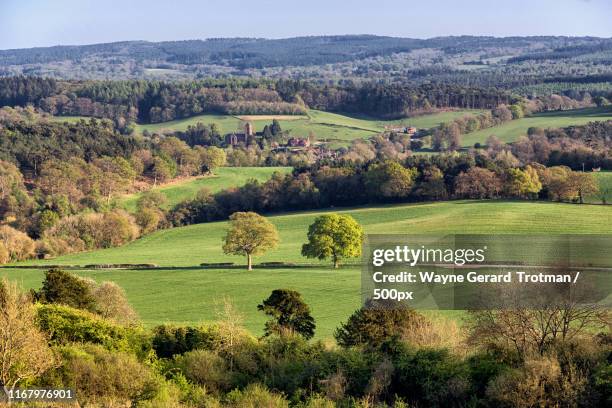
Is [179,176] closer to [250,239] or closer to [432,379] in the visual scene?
[250,239]

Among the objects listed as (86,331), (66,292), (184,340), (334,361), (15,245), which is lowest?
(15,245)

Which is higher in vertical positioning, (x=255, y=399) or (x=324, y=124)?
(x=324, y=124)

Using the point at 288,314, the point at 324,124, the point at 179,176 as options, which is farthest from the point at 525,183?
the point at 324,124

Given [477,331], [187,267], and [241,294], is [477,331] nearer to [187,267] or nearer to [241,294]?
[241,294]

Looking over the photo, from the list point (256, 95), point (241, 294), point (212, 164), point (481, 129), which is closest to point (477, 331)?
point (241, 294)

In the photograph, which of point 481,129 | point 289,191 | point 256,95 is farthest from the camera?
point 256,95

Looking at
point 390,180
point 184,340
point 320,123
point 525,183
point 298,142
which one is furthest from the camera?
point 320,123

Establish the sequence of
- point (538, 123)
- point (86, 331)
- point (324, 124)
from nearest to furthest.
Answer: point (86, 331) < point (538, 123) < point (324, 124)
